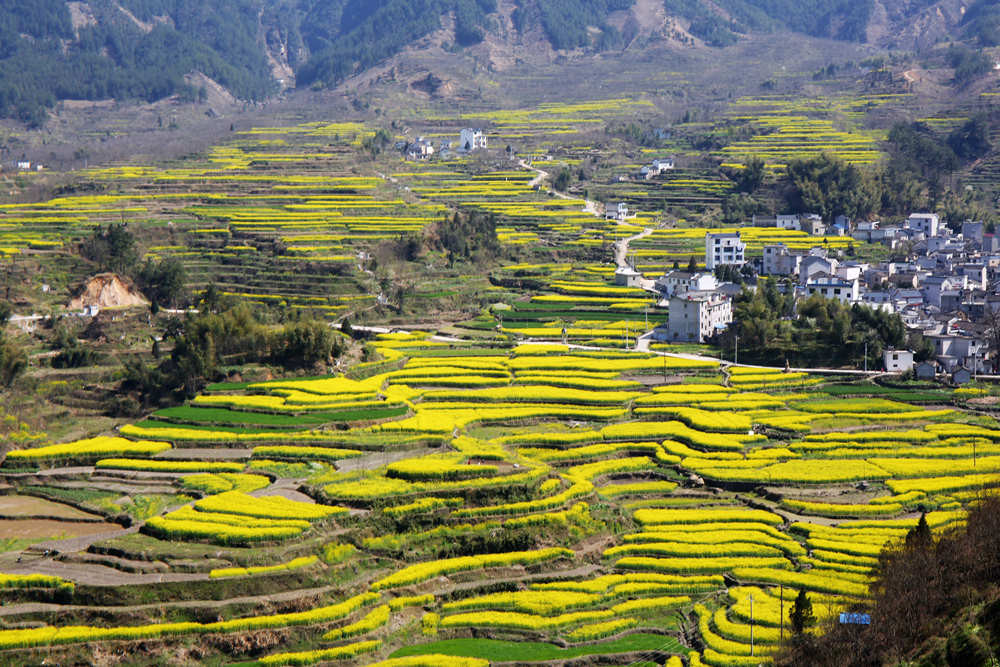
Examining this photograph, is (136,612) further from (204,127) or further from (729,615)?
(204,127)

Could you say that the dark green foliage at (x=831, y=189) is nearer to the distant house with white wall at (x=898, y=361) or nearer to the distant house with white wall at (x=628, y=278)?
the distant house with white wall at (x=628, y=278)

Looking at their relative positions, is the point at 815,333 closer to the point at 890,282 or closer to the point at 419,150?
the point at 890,282

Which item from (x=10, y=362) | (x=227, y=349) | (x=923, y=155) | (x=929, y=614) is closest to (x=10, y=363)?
(x=10, y=362)

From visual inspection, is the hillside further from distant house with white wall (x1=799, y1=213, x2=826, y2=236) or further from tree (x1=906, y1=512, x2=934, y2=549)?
tree (x1=906, y1=512, x2=934, y2=549)

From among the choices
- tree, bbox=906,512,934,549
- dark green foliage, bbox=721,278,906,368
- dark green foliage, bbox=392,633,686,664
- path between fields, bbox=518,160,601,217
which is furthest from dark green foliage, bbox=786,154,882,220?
dark green foliage, bbox=392,633,686,664

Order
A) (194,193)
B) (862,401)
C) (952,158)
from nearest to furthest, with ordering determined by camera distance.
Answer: (862,401), (194,193), (952,158)

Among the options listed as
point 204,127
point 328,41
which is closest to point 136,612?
point 204,127
